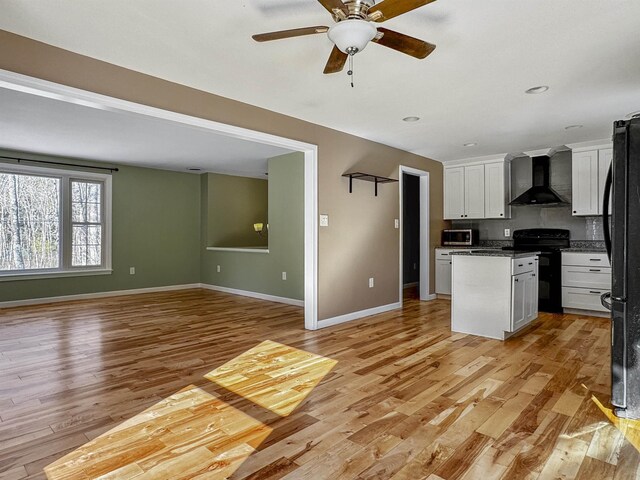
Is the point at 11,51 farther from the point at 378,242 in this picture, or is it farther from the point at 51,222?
the point at 51,222

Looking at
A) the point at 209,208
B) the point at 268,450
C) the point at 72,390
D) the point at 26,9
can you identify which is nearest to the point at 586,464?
the point at 268,450

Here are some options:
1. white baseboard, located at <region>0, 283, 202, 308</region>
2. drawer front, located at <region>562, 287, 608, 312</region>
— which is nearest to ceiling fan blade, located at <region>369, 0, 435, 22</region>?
drawer front, located at <region>562, 287, 608, 312</region>

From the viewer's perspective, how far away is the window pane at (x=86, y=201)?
6406 millimetres

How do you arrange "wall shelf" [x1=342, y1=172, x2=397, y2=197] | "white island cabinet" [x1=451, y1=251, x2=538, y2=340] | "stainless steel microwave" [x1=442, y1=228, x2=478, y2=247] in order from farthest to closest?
"stainless steel microwave" [x1=442, y1=228, x2=478, y2=247], "wall shelf" [x1=342, y1=172, x2=397, y2=197], "white island cabinet" [x1=451, y1=251, x2=538, y2=340]

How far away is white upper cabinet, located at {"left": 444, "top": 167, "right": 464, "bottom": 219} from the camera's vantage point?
21.1ft

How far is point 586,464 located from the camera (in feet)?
5.72

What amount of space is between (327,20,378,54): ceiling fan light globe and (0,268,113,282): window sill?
613 cm

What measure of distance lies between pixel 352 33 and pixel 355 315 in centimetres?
355

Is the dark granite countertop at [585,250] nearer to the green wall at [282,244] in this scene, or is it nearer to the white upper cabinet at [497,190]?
the white upper cabinet at [497,190]

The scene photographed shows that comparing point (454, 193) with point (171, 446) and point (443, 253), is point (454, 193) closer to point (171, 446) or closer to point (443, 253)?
point (443, 253)

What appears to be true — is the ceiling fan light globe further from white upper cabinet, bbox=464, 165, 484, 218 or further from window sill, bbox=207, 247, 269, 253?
white upper cabinet, bbox=464, 165, 484, 218

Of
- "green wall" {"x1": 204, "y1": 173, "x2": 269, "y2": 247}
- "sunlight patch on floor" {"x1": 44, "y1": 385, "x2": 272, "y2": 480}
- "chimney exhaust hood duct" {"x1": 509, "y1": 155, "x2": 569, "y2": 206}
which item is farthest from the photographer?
"green wall" {"x1": 204, "y1": 173, "x2": 269, "y2": 247}

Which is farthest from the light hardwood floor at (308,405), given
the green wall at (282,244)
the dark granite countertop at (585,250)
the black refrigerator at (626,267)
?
the green wall at (282,244)

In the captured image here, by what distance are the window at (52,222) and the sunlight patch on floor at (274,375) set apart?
180 inches
